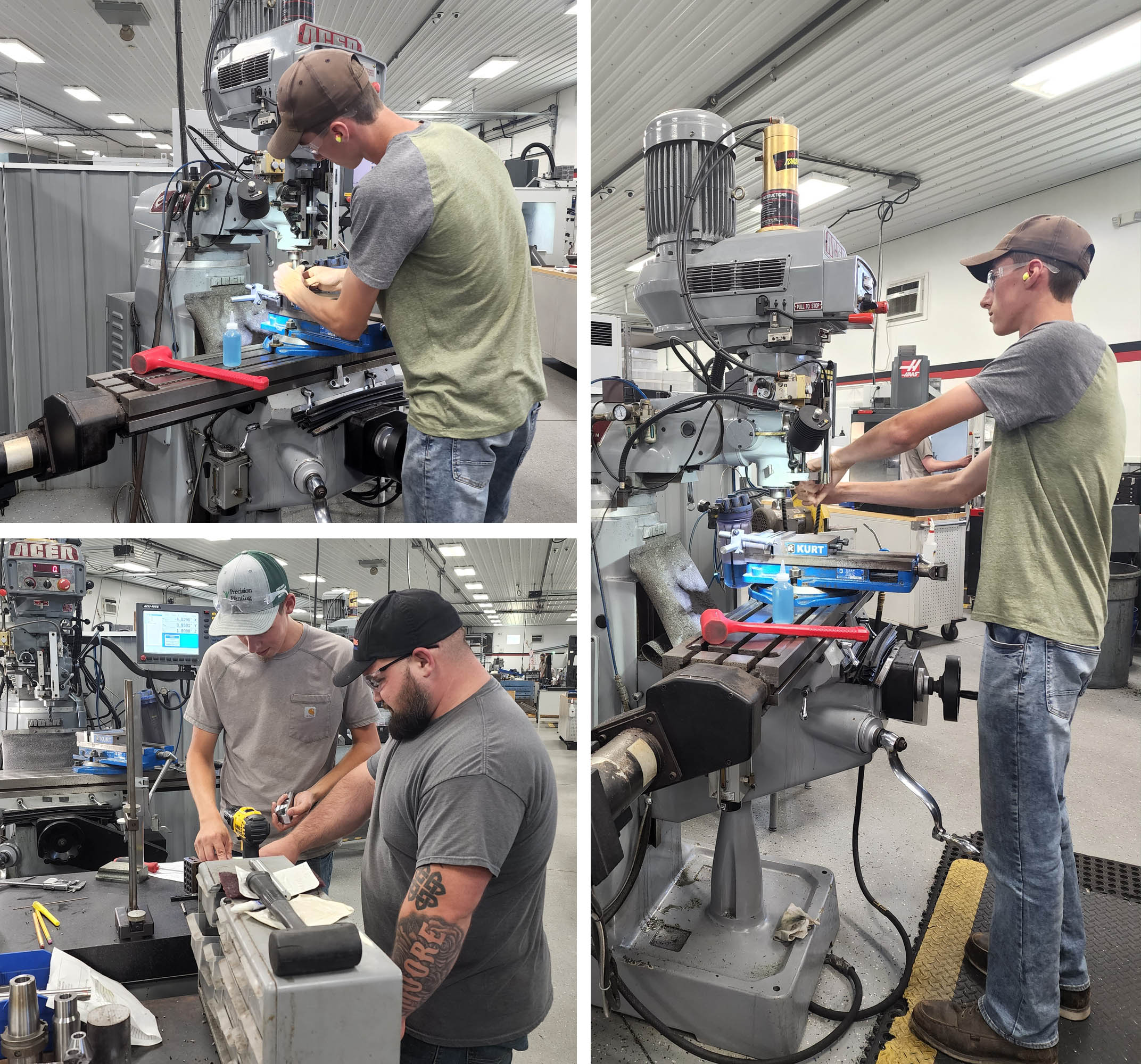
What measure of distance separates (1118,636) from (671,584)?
10.9ft

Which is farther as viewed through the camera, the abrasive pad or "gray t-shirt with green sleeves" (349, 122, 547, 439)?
the abrasive pad

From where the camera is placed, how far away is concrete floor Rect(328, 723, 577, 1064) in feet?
3.51

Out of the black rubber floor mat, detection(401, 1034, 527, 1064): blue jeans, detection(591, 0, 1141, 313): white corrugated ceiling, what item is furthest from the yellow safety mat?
detection(591, 0, 1141, 313): white corrugated ceiling

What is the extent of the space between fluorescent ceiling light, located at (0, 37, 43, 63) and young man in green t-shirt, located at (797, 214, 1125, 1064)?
180cm

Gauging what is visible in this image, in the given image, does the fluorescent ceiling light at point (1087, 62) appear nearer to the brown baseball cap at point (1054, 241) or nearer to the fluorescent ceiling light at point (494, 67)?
the brown baseball cap at point (1054, 241)

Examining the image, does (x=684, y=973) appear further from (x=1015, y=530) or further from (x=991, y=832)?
(x=1015, y=530)

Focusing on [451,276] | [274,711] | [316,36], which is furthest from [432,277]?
[274,711]

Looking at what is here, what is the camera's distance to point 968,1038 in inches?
67.7

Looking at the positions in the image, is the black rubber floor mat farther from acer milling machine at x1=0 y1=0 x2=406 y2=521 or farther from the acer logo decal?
the acer logo decal

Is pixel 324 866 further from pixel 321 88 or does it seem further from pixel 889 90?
pixel 889 90

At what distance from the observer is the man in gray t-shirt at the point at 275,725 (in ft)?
4.01

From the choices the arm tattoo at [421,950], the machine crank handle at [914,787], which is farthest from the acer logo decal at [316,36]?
the machine crank handle at [914,787]

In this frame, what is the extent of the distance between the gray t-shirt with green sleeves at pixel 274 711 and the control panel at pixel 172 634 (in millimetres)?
31

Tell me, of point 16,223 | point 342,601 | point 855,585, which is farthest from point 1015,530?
point 16,223
